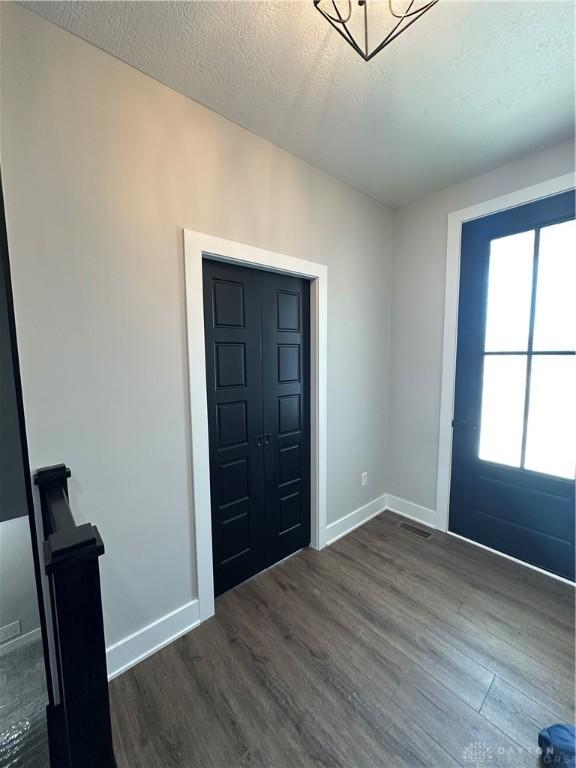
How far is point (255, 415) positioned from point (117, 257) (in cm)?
110

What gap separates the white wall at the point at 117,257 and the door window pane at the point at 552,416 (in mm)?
1892

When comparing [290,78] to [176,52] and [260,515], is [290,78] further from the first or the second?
[260,515]

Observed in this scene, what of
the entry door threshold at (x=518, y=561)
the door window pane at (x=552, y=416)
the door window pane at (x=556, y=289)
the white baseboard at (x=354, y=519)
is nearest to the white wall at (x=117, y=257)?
the white baseboard at (x=354, y=519)

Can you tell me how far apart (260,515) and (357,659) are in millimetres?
878

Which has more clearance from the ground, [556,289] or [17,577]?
[556,289]

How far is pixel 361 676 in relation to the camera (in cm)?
139

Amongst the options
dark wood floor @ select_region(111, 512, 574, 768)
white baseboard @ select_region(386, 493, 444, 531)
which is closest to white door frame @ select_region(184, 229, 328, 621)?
dark wood floor @ select_region(111, 512, 574, 768)

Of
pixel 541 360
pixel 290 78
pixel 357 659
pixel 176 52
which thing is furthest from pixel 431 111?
pixel 357 659

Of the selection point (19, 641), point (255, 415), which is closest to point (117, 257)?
point (255, 415)

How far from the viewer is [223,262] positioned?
1.71 metres

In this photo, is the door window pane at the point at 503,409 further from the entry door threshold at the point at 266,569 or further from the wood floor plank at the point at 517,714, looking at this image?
the entry door threshold at the point at 266,569

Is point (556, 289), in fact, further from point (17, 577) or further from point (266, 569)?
point (17, 577)

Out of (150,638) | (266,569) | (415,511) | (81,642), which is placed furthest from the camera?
(415,511)

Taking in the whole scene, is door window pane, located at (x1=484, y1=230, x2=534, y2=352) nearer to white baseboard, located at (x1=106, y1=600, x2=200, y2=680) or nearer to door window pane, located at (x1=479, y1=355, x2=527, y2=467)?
door window pane, located at (x1=479, y1=355, x2=527, y2=467)
